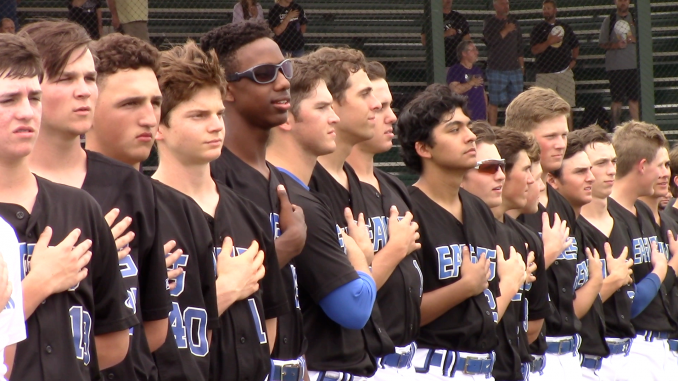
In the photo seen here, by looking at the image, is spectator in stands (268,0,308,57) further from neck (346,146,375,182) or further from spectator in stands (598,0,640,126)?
neck (346,146,375,182)

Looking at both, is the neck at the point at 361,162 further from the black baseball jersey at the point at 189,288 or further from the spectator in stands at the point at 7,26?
the spectator in stands at the point at 7,26

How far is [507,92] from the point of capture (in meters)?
10.3

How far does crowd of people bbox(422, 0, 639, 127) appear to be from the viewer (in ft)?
31.8

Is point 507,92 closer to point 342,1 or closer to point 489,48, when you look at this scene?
point 489,48

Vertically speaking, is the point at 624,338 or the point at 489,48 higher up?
the point at 489,48

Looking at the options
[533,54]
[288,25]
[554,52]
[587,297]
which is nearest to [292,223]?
[587,297]

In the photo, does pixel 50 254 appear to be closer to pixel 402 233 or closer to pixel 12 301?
pixel 12 301

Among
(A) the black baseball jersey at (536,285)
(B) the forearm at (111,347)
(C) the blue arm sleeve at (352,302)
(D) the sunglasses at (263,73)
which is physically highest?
(D) the sunglasses at (263,73)

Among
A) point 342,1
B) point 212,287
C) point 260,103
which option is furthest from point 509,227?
point 342,1

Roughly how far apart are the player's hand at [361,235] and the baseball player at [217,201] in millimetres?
688

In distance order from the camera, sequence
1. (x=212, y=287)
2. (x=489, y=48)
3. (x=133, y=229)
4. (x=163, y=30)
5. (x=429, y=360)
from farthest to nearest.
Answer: (x=489, y=48) < (x=163, y=30) < (x=429, y=360) < (x=212, y=287) < (x=133, y=229)

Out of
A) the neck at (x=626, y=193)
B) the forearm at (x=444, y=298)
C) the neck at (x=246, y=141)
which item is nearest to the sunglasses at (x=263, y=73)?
the neck at (x=246, y=141)

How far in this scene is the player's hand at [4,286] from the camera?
1.97 metres

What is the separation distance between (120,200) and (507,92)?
8.02 m
